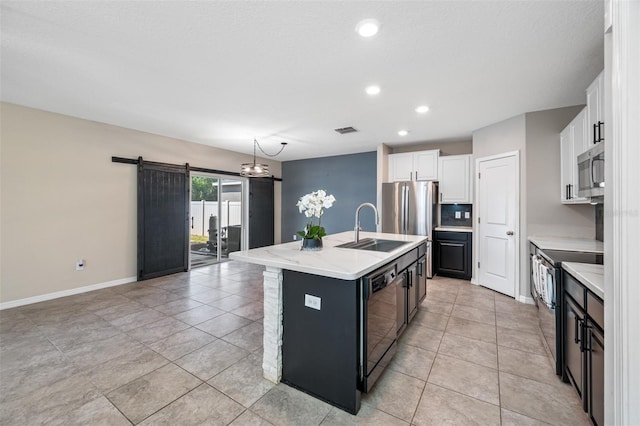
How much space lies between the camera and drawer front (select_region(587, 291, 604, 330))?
132cm

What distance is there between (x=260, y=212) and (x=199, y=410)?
5.53m

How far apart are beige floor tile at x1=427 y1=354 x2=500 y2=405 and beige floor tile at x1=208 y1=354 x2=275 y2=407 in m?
1.27

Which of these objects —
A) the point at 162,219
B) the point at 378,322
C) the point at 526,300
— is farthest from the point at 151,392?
the point at 526,300

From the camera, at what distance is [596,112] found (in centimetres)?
224

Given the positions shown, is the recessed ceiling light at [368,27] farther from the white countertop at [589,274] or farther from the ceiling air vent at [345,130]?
the ceiling air vent at [345,130]

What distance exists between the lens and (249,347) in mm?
2469

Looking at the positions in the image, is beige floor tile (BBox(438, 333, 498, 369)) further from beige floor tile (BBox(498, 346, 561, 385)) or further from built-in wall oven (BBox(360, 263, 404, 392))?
built-in wall oven (BBox(360, 263, 404, 392))

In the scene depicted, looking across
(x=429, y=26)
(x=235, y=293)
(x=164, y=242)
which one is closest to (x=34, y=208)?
(x=164, y=242)

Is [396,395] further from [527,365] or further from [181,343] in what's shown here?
[181,343]

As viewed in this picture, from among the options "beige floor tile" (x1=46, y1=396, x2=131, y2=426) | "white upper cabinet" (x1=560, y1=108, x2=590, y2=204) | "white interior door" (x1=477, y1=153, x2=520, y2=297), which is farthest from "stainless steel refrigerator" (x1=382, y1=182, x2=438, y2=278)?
"beige floor tile" (x1=46, y1=396, x2=131, y2=426)

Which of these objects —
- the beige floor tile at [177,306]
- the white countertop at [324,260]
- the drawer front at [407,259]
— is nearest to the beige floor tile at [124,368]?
the beige floor tile at [177,306]

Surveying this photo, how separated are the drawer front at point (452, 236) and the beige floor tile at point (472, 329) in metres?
2.03

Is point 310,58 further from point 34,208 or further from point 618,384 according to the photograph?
point 34,208

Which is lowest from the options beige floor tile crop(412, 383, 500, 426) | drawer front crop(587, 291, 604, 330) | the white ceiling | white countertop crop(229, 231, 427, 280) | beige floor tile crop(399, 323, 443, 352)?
beige floor tile crop(412, 383, 500, 426)
